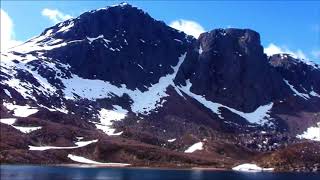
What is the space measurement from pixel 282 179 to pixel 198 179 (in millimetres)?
29510

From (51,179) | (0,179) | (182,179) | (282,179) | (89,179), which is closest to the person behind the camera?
(0,179)

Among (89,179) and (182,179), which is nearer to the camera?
(89,179)

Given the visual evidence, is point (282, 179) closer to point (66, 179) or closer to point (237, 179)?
point (237, 179)

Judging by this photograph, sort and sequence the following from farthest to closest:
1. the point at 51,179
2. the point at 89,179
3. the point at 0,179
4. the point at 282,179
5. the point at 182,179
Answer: the point at 282,179 < the point at 182,179 < the point at 89,179 < the point at 51,179 < the point at 0,179

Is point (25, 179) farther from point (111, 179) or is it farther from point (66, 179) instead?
point (111, 179)

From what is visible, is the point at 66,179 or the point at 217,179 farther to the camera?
the point at 217,179

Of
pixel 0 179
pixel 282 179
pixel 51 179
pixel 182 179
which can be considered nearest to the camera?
pixel 0 179

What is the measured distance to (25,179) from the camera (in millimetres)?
133875

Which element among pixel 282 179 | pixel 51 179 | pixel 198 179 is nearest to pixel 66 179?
pixel 51 179

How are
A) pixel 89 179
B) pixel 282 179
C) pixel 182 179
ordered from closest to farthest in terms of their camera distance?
pixel 89 179, pixel 182 179, pixel 282 179

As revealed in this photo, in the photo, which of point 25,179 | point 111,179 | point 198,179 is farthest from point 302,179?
point 25,179

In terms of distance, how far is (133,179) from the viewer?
152 m

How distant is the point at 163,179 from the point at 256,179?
3439 centimetres

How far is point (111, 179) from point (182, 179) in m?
22.3
